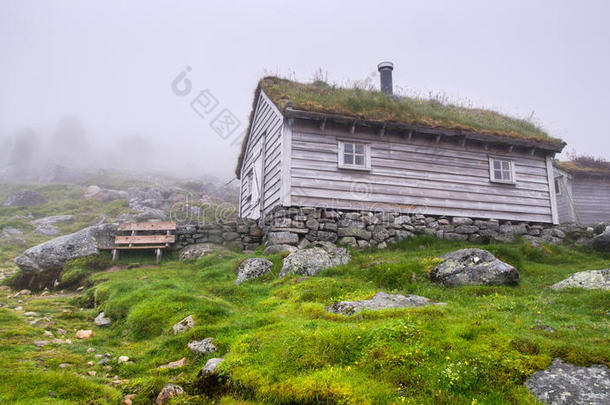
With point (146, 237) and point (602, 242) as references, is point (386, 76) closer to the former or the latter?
point (602, 242)

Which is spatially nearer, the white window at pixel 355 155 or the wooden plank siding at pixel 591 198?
the white window at pixel 355 155

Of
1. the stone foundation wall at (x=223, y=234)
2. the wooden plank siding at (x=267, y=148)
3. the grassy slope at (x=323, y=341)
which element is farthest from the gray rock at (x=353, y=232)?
the grassy slope at (x=323, y=341)

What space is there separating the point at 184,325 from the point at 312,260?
459 cm

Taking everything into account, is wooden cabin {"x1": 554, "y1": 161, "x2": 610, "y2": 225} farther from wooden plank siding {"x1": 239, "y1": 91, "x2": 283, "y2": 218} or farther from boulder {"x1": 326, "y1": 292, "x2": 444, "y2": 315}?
boulder {"x1": 326, "y1": 292, "x2": 444, "y2": 315}

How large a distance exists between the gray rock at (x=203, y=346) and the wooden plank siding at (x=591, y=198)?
27.4 m

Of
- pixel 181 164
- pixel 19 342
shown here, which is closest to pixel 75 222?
pixel 19 342

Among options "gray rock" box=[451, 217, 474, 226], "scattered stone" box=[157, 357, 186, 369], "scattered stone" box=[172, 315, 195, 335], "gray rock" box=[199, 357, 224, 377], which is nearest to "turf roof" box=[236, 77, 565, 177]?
"gray rock" box=[451, 217, 474, 226]

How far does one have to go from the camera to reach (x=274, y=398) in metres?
4.61

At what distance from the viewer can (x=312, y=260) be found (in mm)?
11258

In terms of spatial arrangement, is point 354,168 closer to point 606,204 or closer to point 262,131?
point 262,131

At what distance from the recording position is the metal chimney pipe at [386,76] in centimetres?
1836

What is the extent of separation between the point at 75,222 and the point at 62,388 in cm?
2748

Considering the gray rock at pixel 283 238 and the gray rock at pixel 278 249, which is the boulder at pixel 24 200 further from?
the gray rock at pixel 278 249

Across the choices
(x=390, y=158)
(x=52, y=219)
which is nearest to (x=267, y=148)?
(x=390, y=158)
